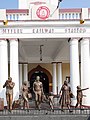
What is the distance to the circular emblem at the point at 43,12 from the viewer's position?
43.6 ft

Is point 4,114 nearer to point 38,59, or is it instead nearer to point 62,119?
point 62,119

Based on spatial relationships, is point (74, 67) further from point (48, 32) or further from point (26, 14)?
point (26, 14)

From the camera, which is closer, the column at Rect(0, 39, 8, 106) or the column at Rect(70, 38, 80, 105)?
the column at Rect(0, 39, 8, 106)

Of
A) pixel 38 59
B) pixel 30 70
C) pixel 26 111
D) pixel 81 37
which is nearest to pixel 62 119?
pixel 26 111

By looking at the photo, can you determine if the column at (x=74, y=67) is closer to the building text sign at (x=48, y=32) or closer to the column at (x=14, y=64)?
the building text sign at (x=48, y=32)

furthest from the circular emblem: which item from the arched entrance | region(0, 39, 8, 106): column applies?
the arched entrance

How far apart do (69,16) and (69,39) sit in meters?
1.11

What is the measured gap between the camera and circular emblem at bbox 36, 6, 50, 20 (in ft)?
43.6

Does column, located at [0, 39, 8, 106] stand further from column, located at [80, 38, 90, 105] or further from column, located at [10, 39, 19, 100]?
column, located at [80, 38, 90, 105]

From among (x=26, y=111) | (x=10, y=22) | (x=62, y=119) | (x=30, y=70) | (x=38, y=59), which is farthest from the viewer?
(x=30, y=70)

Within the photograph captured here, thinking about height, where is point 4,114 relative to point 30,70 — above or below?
below

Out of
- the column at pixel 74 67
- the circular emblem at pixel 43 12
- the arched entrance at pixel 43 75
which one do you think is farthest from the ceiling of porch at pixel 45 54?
the circular emblem at pixel 43 12

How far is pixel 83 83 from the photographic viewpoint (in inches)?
536

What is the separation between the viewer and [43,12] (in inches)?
522
